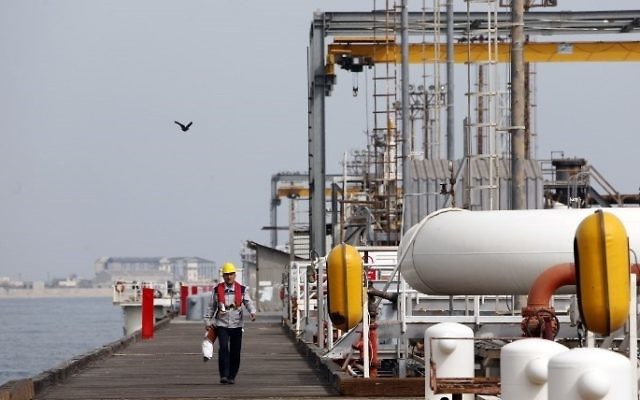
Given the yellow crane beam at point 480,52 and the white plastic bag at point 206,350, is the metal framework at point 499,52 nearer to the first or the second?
the yellow crane beam at point 480,52

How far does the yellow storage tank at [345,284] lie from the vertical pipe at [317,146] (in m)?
28.8

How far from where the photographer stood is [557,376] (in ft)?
35.2

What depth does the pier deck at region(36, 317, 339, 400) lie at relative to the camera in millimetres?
21031

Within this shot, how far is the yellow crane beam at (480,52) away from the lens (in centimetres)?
5272

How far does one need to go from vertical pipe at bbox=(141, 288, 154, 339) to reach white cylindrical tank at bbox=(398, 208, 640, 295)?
19.6m

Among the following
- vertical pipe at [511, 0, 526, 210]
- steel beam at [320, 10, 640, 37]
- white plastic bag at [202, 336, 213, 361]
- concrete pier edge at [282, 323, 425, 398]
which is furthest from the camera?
steel beam at [320, 10, 640, 37]

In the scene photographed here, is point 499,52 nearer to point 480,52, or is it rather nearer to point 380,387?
point 480,52

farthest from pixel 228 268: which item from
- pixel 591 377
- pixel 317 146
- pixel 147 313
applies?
pixel 317 146

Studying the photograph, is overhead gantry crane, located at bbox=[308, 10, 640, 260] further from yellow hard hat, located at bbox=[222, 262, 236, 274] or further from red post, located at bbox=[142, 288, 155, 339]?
yellow hard hat, located at bbox=[222, 262, 236, 274]

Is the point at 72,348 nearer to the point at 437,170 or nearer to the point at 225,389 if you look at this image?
the point at 437,170

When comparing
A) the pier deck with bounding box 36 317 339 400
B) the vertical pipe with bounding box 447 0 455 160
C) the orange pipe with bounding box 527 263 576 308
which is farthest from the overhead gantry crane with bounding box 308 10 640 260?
the orange pipe with bounding box 527 263 576 308

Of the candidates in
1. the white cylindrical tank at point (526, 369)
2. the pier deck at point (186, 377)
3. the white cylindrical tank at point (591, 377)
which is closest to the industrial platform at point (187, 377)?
the pier deck at point (186, 377)

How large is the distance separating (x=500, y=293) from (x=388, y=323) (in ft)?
6.85

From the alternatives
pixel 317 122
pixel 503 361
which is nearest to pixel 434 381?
pixel 503 361
